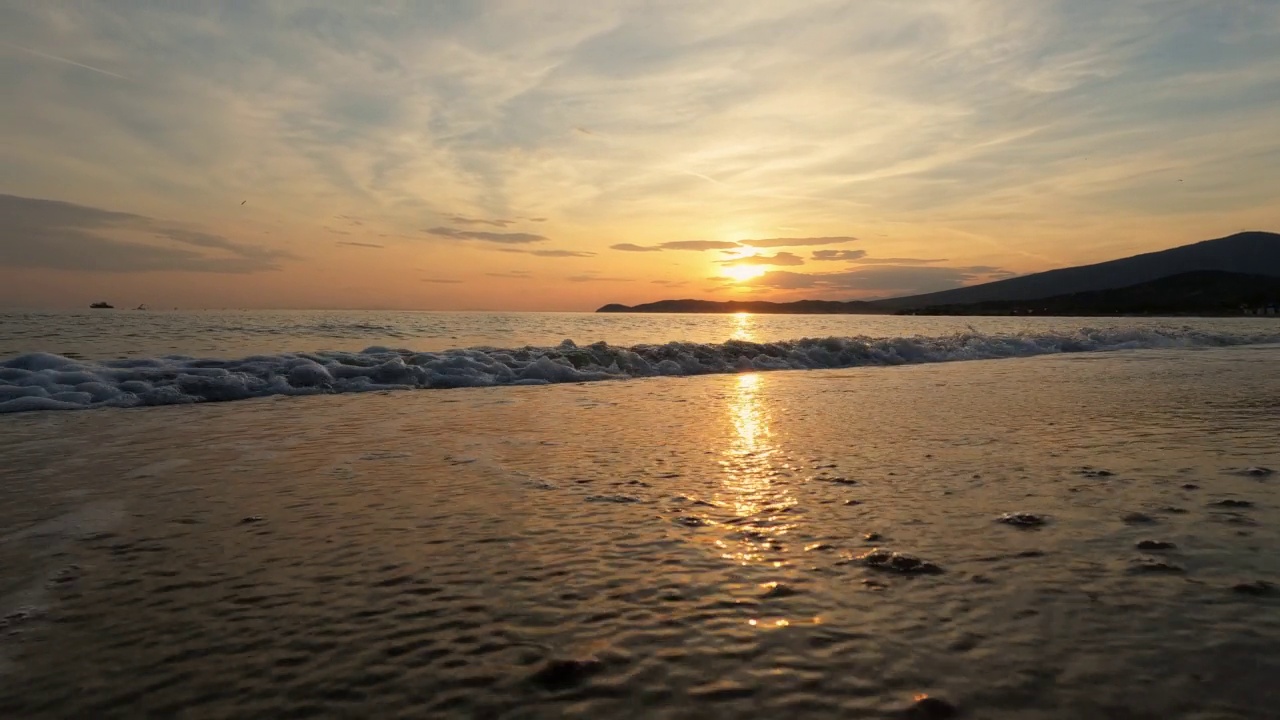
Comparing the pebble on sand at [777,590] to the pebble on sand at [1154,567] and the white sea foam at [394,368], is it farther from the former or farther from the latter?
the white sea foam at [394,368]

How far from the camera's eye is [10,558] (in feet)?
14.1

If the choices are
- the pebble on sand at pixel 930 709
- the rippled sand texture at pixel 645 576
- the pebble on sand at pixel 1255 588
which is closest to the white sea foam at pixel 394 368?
the rippled sand texture at pixel 645 576

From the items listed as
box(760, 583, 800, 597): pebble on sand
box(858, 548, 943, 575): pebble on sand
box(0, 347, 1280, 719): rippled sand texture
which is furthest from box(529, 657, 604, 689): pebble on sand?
box(858, 548, 943, 575): pebble on sand

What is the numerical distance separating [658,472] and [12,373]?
40.2ft

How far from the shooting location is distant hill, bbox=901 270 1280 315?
9094 cm

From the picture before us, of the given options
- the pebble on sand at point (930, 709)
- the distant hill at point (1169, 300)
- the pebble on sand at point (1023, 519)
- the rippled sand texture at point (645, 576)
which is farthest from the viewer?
the distant hill at point (1169, 300)

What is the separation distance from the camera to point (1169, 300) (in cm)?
10138

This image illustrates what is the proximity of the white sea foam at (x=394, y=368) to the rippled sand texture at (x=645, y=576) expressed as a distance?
442 cm

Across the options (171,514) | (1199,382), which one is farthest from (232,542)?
(1199,382)

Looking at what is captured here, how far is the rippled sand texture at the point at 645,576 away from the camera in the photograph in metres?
2.73

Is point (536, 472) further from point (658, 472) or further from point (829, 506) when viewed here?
point (829, 506)

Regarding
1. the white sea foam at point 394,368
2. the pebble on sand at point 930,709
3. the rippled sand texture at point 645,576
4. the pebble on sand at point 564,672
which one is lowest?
the pebble on sand at point 930,709

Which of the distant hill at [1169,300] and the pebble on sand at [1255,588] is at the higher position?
the distant hill at [1169,300]

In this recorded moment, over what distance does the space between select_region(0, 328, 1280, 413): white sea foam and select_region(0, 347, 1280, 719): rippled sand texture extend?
4.42 m
